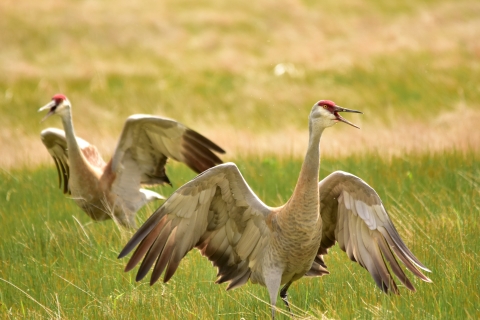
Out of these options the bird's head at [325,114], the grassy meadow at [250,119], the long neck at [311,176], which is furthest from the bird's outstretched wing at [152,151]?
the bird's head at [325,114]

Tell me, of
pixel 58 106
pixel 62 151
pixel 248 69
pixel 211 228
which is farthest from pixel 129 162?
pixel 248 69

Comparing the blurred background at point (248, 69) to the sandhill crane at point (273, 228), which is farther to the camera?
the blurred background at point (248, 69)

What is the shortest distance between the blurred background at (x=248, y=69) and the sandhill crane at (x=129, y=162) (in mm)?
2338

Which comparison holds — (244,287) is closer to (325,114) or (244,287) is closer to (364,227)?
(364,227)

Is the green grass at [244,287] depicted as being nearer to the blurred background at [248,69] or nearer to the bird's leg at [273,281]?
the bird's leg at [273,281]

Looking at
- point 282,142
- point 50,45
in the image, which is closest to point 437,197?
point 282,142

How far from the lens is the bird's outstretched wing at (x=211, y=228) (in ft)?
16.3

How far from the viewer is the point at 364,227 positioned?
17.2 ft

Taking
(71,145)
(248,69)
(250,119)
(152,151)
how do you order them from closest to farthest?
(71,145)
(152,151)
(250,119)
(248,69)

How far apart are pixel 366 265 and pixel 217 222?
3.59 feet

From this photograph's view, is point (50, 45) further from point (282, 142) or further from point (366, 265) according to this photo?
point (366, 265)

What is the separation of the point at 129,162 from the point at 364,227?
3.25 meters

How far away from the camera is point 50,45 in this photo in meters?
20.7

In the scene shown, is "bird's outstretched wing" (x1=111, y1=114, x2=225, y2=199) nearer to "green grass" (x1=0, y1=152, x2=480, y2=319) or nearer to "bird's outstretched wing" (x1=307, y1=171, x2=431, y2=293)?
"green grass" (x1=0, y1=152, x2=480, y2=319)
